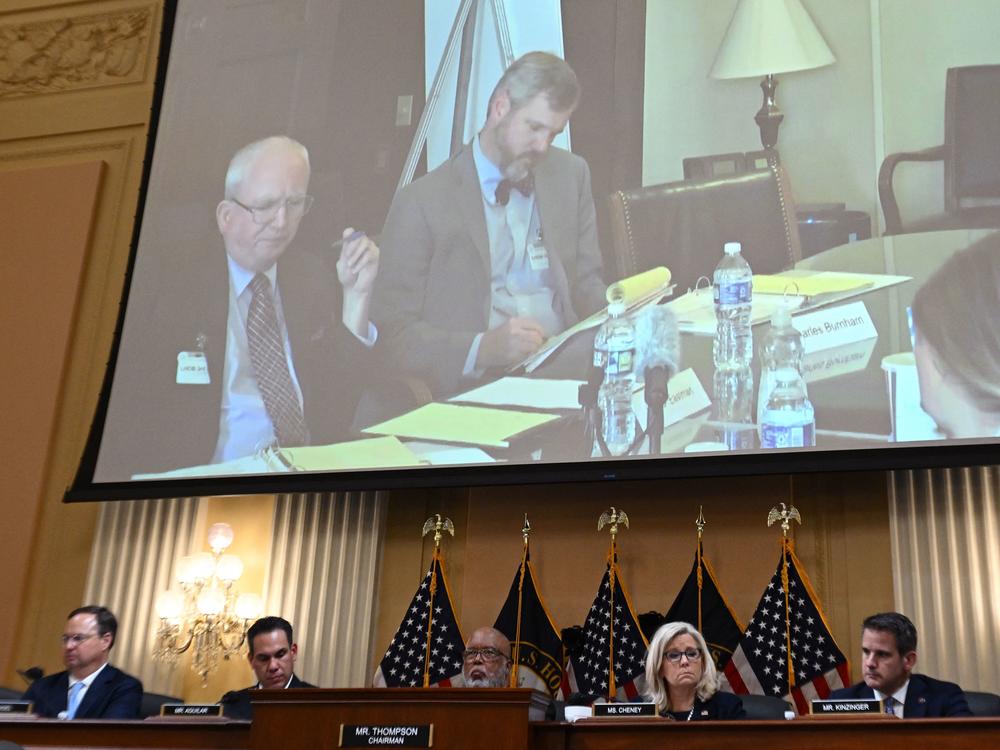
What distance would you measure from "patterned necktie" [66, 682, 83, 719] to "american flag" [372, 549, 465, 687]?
4.53 feet

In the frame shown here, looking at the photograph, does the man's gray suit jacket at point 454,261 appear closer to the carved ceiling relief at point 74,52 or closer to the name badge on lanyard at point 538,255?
the name badge on lanyard at point 538,255

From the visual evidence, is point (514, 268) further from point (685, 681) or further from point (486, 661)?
point (685, 681)

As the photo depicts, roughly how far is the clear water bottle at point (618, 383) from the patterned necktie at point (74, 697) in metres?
2.52

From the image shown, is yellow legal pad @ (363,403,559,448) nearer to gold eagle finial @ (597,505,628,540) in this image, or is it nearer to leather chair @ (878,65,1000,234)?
gold eagle finial @ (597,505,628,540)

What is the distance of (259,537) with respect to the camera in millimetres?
7098

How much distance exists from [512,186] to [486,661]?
8.12 ft

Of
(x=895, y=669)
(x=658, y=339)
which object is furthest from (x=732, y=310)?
(x=895, y=669)

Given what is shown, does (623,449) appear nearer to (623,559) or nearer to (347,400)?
(623,559)

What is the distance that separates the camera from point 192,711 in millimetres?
4457

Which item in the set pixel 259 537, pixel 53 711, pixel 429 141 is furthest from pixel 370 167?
pixel 53 711

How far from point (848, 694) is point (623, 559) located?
1.81 metres

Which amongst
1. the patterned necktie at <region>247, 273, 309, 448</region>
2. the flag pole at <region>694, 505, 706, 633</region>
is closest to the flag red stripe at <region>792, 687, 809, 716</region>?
the flag pole at <region>694, 505, 706, 633</region>

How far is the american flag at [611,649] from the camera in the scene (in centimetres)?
596

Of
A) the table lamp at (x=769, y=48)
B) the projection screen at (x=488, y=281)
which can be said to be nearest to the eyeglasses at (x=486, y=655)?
the projection screen at (x=488, y=281)
